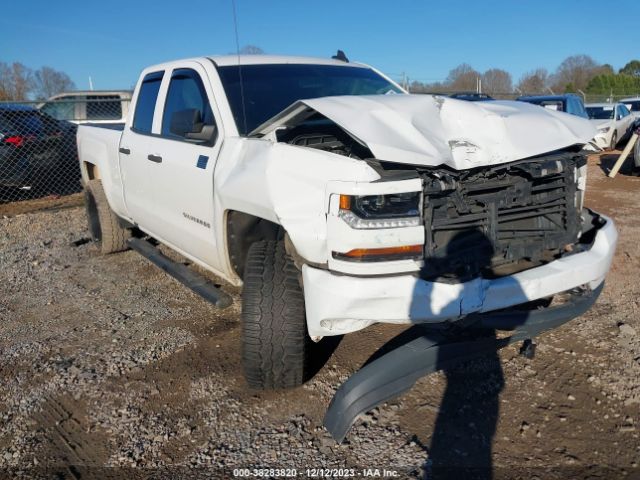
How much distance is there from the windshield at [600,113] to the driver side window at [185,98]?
53.1 ft

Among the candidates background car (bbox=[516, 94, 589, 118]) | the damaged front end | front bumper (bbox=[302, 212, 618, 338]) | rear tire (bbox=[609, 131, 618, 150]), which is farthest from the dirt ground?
rear tire (bbox=[609, 131, 618, 150])

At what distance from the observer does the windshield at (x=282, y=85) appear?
382cm

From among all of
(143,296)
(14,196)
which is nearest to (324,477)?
(143,296)

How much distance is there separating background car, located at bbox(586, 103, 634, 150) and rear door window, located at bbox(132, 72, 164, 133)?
14.3 m

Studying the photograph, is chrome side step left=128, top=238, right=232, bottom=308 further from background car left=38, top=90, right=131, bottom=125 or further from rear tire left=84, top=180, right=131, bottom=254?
background car left=38, top=90, right=131, bottom=125

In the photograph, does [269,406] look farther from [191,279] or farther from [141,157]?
[141,157]

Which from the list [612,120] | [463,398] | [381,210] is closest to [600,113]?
[612,120]

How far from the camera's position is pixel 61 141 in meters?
10.1

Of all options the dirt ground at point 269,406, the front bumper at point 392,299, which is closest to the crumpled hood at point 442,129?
the front bumper at point 392,299

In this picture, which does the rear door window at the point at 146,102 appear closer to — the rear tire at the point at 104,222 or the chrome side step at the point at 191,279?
the chrome side step at the point at 191,279

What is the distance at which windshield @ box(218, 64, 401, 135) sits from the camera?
3.82 meters

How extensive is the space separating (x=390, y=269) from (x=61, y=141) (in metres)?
9.11

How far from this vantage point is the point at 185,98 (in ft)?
14.4

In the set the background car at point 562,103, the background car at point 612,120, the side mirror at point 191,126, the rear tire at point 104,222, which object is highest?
the side mirror at point 191,126
